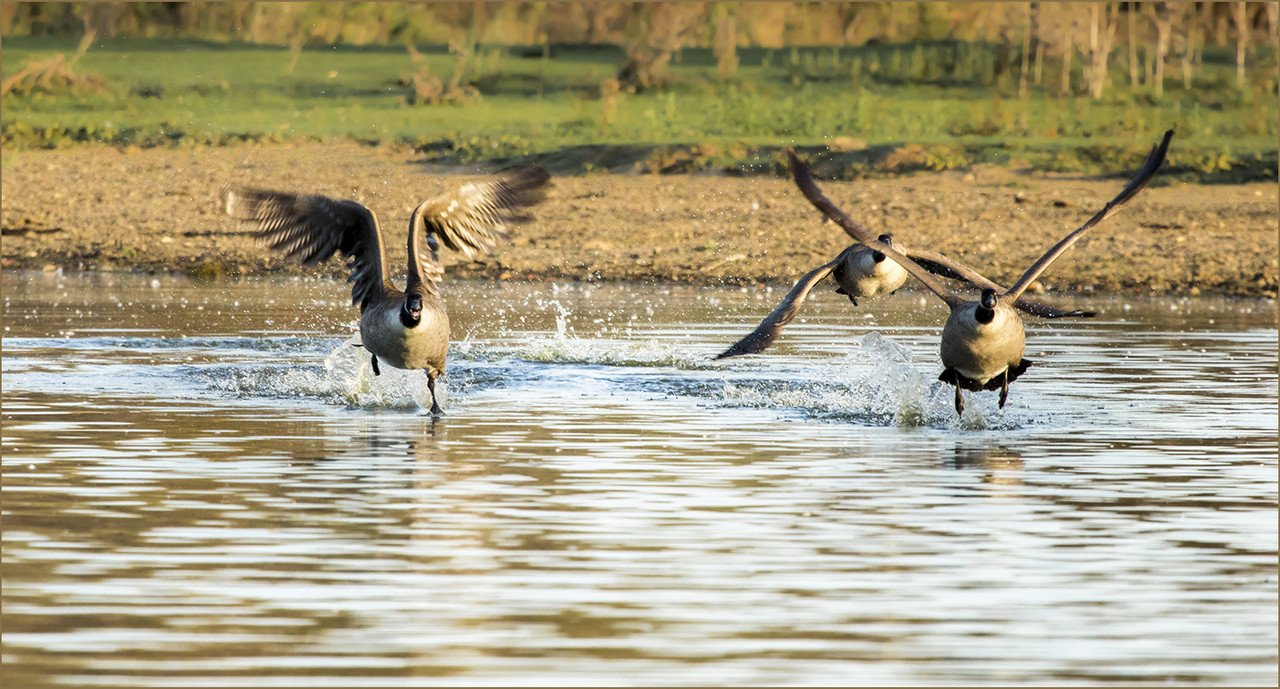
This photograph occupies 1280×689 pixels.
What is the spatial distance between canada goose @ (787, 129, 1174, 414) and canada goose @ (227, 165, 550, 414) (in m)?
2.64

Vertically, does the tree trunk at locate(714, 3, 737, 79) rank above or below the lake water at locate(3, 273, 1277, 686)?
above

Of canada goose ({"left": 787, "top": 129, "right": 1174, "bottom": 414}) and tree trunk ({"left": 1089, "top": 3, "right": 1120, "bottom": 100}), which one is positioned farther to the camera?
tree trunk ({"left": 1089, "top": 3, "right": 1120, "bottom": 100})

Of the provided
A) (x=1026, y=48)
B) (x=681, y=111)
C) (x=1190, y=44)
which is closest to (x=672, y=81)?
(x=681, y=111)

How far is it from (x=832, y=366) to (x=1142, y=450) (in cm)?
429

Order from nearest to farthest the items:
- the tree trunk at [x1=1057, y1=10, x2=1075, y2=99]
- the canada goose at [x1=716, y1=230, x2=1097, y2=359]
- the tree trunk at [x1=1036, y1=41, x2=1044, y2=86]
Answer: the canada goose at [x1=716, y1=230, x2=1097, y2=359], the tree trunk at [x1=1057, y1=10, x2=1075, y2=99], the tree trunk at [x1=1036, y1=41, x2=1044, y2=86]

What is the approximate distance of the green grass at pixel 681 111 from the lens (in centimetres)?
2748

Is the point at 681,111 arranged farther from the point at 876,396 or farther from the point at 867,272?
the point at 867,272

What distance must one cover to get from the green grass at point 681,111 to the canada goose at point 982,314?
563 inches

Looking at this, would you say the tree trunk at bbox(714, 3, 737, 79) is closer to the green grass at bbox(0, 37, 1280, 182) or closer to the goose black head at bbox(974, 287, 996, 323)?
the green grass at bbox(0, 37, 1280, 182)

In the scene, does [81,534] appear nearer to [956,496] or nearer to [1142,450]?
[956,496]

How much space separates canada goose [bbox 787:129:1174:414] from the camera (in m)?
11.9

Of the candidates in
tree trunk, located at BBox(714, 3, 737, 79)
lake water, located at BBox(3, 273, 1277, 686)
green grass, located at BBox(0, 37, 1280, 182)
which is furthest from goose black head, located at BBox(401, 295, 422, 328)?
tree trunk, located at BBox(714, 3, 737, 79)

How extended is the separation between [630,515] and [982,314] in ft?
12.0

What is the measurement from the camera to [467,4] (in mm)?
44469
